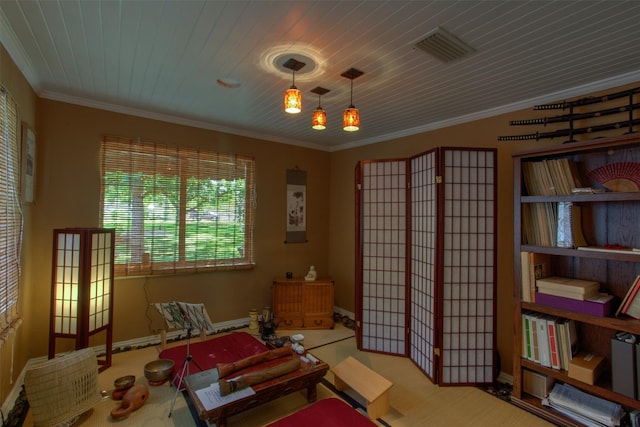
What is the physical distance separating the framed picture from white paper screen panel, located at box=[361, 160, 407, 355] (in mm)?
3061

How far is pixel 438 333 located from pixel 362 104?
227 cm

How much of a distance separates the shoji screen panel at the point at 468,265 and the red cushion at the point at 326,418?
105 centimetres

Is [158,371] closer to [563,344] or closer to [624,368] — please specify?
[563,344]

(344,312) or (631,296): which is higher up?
(631,296)

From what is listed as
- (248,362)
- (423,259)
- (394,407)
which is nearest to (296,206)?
(423,259)

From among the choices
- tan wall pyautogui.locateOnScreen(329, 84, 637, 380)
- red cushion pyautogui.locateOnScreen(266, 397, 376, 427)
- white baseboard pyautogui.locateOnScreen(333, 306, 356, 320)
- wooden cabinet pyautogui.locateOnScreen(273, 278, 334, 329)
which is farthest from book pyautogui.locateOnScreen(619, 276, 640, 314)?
white baseboard pyautogui.locateOnScreen(333, 306, 356, 320)

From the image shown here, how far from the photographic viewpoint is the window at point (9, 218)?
1976mm

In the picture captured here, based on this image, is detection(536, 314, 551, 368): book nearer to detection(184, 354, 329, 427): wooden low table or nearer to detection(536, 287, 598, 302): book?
detection(536, 287, 598, 302): book

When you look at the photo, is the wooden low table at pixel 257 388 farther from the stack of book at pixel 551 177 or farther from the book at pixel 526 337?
the stack of book at pixel 551 177

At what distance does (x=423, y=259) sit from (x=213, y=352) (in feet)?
7.48

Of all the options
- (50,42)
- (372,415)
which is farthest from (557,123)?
(50,42)

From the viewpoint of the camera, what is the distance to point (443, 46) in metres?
1.95

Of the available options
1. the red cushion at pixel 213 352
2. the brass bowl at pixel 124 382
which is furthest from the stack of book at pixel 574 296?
the brass bowl at pixel 124 382

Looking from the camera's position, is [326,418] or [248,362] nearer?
[326,418]
